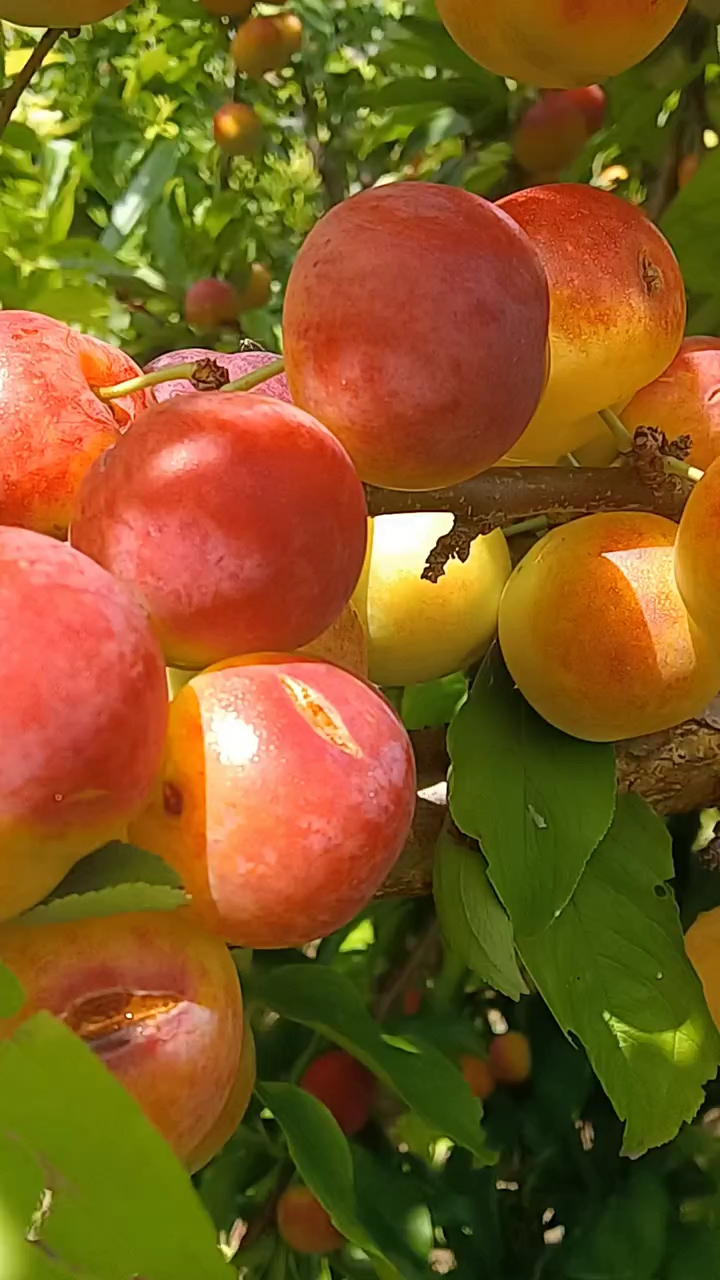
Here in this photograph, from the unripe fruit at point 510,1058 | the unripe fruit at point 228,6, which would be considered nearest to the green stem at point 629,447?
the unripe fruit at point 510,1058

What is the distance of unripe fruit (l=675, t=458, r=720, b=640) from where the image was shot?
54cm

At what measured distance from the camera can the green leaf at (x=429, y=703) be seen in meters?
1.05

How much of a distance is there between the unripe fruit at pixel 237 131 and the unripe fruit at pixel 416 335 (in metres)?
1.74

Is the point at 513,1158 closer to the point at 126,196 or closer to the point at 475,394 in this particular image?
the point at 475,394

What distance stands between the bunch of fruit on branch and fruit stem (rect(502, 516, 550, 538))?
0.20ft

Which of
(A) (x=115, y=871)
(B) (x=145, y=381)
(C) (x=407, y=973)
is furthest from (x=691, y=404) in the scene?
(C) (x=407, y=973)

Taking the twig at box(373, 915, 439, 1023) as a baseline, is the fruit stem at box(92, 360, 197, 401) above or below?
above

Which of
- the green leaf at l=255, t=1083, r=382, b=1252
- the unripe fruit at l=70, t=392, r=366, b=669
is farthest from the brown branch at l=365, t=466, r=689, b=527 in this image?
the green leaf at l=255, t=1083, r=382, b=1252

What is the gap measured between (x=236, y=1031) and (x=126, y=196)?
1.70 meters

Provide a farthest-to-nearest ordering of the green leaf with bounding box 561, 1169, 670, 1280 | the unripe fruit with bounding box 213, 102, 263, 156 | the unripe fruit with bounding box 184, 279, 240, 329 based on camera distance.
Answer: the unripe fruit with bounding box 213, 102, 263, 156 → the unripe fruit with bounding box 184, 279, 240, 329 → the green leaf with bounding box 561, 1169, 670, 1280

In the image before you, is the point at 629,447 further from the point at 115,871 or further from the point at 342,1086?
the point at 342,1086

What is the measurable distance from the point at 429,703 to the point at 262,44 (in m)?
1.27

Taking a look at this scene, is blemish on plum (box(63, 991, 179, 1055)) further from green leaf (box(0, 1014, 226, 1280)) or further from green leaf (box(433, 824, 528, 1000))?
green leaf (box(433, 824, 528, 1000))

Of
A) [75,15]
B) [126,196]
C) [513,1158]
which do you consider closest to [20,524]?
[75,15]
